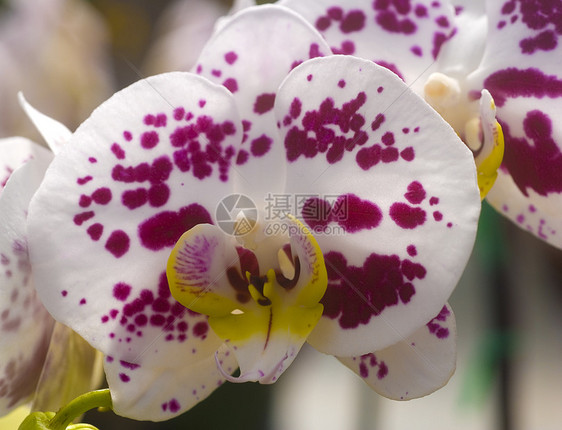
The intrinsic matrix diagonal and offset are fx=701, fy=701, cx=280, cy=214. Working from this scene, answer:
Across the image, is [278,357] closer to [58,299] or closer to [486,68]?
[58,299]

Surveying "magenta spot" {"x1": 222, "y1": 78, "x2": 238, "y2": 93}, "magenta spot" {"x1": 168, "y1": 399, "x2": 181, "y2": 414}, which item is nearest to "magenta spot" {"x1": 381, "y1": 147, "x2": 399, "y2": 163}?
"magenta spot" {"x1": 222, "y1": 78, "x2": 238, "y2": 93}

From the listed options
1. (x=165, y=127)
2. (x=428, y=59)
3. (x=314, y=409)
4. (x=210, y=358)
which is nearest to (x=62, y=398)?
(x=210, y=358)

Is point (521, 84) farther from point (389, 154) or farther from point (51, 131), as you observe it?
point (51, 131)

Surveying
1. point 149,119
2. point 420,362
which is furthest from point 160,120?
point 420,362

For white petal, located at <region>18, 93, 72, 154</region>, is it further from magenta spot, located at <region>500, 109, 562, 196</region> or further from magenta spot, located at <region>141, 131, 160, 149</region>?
magenta spot, located at <region>500, 109, 562, 196</region>

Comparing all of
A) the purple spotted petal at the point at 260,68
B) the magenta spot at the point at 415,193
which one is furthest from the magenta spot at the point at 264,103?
the magenta spot at the point at 415,193

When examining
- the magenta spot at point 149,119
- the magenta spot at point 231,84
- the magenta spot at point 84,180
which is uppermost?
the magenta spot at point 149,119

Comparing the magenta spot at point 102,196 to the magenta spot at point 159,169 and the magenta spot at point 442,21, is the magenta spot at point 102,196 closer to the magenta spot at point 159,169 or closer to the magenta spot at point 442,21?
the magenta spot at point 159,169
